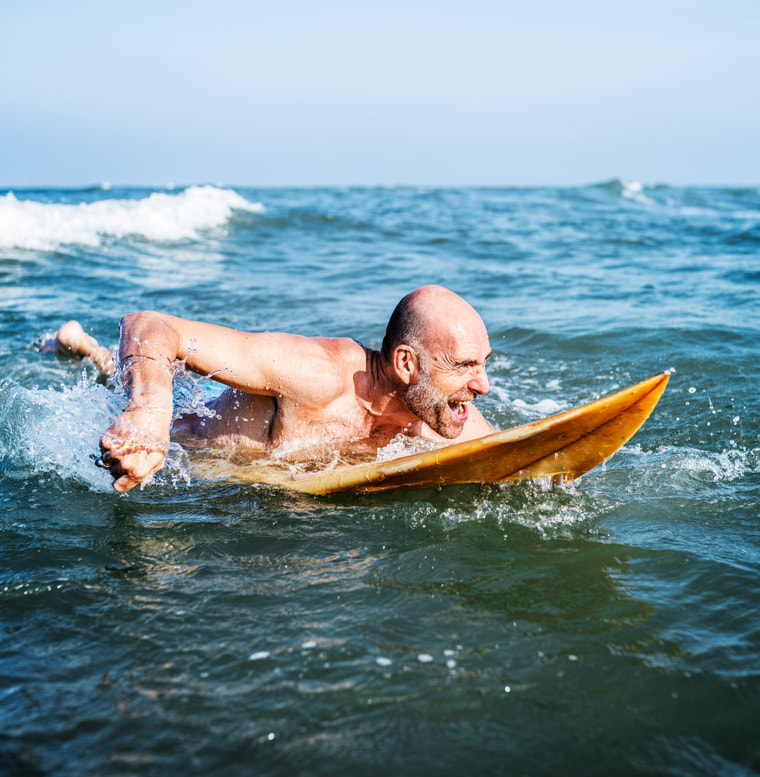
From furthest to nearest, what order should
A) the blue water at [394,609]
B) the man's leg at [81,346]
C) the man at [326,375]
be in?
the man's leg at [81,346]
the man at [326,375]
the blue water at [394,609]

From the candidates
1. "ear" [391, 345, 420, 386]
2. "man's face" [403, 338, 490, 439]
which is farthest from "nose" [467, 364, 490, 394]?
"ear" [391, 345, 420, 386]

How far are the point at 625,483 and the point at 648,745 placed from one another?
215cm

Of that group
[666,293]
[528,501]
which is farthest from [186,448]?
[666,293]

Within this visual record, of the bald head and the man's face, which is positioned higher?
the bald head

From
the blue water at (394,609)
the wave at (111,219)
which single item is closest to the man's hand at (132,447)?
the blue water at (394,609)

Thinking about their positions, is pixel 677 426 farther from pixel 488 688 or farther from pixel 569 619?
pixel 488 688

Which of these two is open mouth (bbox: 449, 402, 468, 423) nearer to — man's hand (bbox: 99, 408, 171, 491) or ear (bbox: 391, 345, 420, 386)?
ear (bbox: 391, 345, 420, 386)

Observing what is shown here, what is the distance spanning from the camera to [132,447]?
2709 millimetres

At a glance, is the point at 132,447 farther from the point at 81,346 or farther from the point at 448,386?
the point at 81,346

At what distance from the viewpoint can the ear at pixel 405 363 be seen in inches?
151

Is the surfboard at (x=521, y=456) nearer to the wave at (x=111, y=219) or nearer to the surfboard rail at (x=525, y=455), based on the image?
the surfboard rail at (x=525, y=455)

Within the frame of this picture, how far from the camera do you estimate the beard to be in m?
3.89

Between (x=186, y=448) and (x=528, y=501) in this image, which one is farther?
(x=186, y=448)

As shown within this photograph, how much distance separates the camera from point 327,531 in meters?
3.43
